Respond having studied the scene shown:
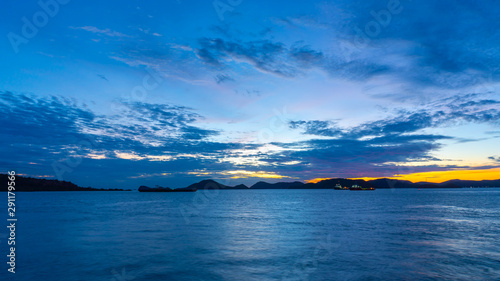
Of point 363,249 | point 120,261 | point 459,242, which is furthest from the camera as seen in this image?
point 459,242

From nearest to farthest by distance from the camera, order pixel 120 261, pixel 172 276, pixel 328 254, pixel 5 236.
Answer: pixel 172 276 < pixel 120 261 < pixel 328 254 < pixel 5 236

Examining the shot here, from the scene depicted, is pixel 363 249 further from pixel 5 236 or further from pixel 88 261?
pixel 5 236

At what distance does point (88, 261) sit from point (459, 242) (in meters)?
36.4

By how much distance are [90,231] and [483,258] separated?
43451 millimetres

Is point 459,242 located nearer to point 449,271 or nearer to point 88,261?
point 449,271

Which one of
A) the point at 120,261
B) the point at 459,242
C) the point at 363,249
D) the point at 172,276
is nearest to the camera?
the point at 172,276

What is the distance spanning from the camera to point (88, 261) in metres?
23.2

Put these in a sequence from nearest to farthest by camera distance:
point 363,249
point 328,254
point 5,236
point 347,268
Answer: point 347,268 < point 328,254 < point 363,249 < point 5,236

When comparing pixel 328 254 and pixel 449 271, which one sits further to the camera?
pixel 328 254

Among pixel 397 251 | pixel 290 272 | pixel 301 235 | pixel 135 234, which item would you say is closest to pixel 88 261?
pixel 135 234

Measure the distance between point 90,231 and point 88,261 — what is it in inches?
662

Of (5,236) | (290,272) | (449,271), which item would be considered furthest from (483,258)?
(5,236)

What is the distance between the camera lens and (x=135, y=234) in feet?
115

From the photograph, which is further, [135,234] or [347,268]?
[135,234]
